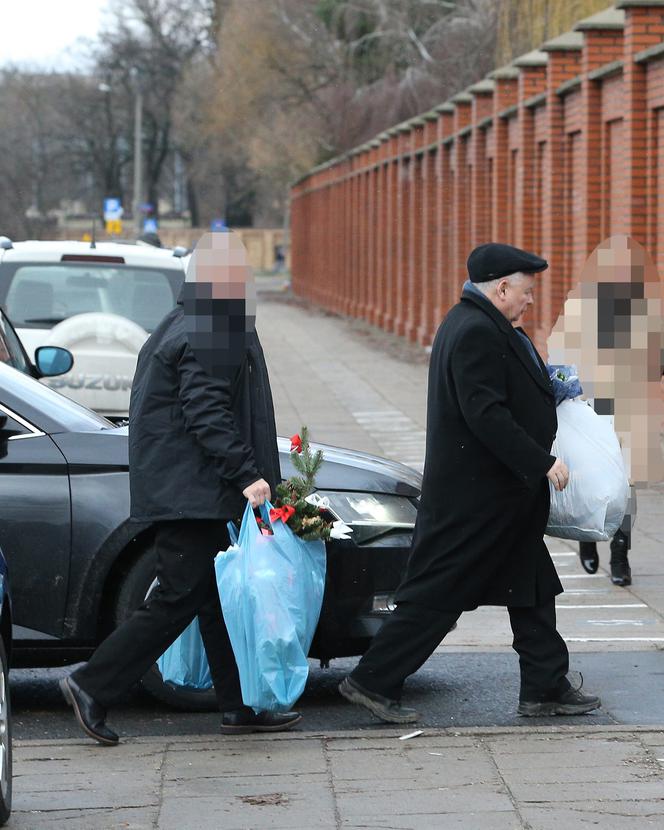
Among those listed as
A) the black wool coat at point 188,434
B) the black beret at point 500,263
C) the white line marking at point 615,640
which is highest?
the black beret at point 500,263

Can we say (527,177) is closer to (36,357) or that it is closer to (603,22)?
(603,22)

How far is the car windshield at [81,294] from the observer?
11008mm

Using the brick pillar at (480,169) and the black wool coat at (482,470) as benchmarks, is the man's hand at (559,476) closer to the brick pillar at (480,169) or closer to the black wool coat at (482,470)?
the black wool coat at (482,470)

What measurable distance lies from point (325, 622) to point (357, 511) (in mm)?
435

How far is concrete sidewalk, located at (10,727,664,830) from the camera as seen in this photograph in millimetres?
4836

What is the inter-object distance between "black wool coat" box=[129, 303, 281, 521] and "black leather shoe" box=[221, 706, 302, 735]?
30.5 inches

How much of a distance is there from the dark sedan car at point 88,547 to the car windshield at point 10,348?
84.4 inches

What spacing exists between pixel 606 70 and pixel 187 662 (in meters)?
12.8

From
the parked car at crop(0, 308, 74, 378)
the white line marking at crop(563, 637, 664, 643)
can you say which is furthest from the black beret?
the parked car at crop(0, 308, 74, 378)

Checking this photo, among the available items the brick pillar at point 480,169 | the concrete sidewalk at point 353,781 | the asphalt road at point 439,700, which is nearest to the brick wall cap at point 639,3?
the brick pillar at point 480,169

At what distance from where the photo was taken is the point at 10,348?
851 centimetres

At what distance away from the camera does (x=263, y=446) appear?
18.5 ft

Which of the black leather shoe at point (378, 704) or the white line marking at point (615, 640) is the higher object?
the black leather shoe at point (378, 704)

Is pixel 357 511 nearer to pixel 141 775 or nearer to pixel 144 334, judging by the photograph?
pixel 141 775
